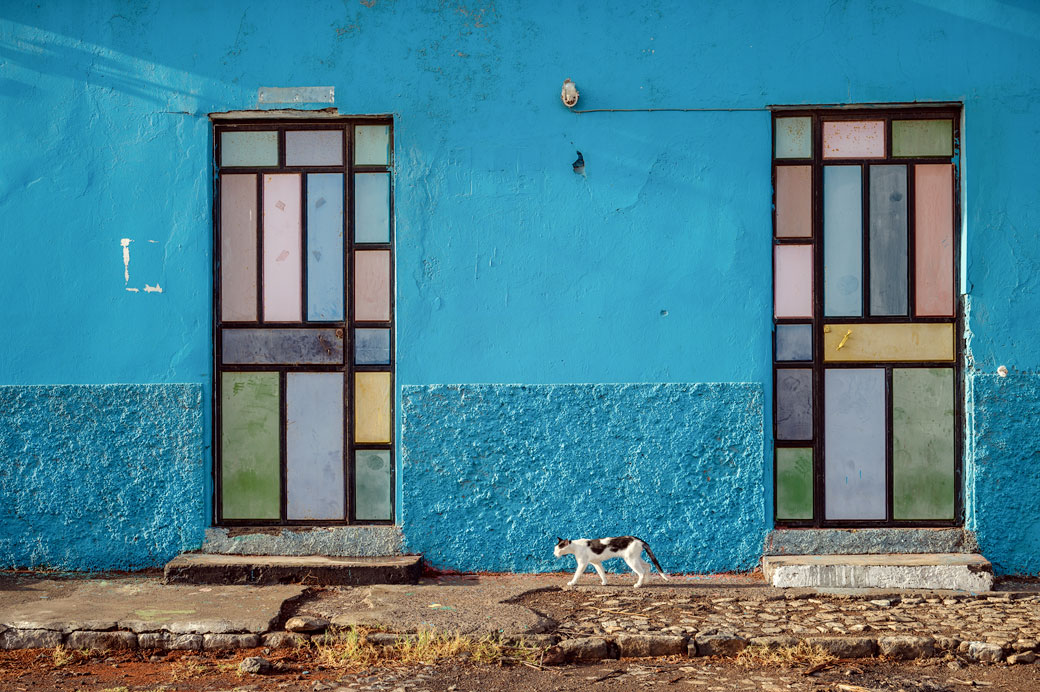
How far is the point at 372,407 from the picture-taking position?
6461 mm

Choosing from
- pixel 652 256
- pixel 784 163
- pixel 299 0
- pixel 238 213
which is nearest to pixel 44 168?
pixel 238 213

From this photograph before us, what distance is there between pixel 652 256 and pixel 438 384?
62.5 inches

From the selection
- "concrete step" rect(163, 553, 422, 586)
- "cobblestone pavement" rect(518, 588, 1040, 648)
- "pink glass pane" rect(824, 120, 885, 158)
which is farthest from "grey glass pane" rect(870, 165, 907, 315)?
"concrete step" rect(163, 553, 422, 586)

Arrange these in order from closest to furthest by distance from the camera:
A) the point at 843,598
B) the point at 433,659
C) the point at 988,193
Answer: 1. the point at 433,659
2. the point at 843,598
3. the point at 988,193

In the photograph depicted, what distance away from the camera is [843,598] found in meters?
5.74

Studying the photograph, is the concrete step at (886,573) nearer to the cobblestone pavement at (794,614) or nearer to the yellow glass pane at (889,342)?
the cobblestone pavement at (794,614)

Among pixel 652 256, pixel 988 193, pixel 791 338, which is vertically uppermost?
pixel 988 193

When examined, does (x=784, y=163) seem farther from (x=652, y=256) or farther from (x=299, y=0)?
(x=299, y=0)

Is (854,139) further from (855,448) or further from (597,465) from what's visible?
(597,465)

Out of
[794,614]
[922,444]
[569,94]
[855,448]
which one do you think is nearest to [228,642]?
[794,614]

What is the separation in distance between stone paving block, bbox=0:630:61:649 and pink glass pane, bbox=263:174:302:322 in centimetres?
233

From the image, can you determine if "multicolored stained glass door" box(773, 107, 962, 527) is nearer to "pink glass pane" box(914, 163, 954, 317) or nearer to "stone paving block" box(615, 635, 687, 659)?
"pink glass pane" box(914, 163, 954, 317)

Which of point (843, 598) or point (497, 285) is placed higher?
point (497, 285)

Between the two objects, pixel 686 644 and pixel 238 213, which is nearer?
pixel 686 644
